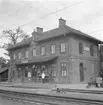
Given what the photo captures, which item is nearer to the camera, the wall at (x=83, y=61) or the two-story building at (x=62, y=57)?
the wall at (x=83, y=61)

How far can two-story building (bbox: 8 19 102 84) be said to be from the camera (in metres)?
24.2

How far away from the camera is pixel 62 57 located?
81.7ft

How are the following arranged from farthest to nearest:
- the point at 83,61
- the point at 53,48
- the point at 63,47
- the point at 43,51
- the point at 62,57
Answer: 1. the point at 43,51
2. the point at 53,48
3. the point at 83,61
4. the point at 63,47
5. the point at 62,57

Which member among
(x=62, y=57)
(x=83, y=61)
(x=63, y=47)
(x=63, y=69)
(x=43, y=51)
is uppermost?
(x=63, y=47)

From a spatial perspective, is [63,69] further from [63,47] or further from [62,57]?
[63,47]

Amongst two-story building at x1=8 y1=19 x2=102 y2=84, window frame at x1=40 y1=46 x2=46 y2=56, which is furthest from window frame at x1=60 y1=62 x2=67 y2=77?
window frame at x1=40 y1=46 x2=46 y2=56

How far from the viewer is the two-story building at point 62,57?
2423 centimetres

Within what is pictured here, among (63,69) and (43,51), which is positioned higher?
(43,51)

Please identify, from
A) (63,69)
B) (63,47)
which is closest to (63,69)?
Result: (63,69)

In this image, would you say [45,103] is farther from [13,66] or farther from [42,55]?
[13,66]

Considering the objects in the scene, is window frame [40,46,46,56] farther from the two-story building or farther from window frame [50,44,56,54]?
window frame [50,44,56,54]

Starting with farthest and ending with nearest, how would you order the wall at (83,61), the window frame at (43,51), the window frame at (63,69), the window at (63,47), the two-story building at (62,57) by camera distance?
the window frame at (43,51) < the window at (63,47) < the window frame at (63,69) < the two-story building at (62,57) < the wall at (83,61)

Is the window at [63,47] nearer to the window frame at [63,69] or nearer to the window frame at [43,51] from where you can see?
the window frame at [63,69]

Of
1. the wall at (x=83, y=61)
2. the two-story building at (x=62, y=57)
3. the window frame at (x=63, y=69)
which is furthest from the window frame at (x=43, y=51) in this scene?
the wall at (x=83, y=61)
